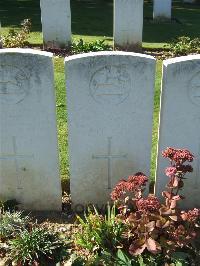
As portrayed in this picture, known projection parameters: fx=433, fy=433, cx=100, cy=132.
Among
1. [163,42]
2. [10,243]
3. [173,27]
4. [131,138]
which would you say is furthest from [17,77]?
[173,27]

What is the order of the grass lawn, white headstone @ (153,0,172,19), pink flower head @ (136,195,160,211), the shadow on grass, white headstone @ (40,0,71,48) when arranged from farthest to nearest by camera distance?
white headstone @ (153,0,172,19) → the shadow on grass → the grass lawn → white headstone @ (40,0,71,48) → pink flower head @ (136,195,160,211)

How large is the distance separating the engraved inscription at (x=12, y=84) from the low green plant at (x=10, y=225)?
1197mm

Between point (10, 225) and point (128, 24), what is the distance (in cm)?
792

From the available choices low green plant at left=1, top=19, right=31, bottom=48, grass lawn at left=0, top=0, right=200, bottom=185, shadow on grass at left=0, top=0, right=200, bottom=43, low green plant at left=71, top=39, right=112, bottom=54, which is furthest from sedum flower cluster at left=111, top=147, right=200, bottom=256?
shadow on grass at left=0, top=0, right=200, bottom=43

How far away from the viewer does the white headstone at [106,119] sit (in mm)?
4234

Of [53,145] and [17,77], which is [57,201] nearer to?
[53,145]

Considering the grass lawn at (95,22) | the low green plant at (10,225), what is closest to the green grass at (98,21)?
the grass lawn at (95,22)

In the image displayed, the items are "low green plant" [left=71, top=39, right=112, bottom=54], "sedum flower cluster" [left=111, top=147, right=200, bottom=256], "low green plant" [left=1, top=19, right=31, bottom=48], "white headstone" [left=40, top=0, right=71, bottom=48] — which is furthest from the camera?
"low green plant" [left=1, top=19, right=31, bottom=48]

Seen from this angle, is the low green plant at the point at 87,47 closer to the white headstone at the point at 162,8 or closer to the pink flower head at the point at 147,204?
the white headstone at the point at 162,8

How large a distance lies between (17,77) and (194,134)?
1941mm

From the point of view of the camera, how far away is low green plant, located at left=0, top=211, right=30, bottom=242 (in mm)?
4484

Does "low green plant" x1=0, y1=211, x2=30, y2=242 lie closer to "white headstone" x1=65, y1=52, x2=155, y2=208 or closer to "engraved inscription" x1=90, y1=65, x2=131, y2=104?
"white headstone" x1=65, y1=52, x2=155, y2=208

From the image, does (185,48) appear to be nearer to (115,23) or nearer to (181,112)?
(115,23)

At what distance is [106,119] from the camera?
14.8 ft
